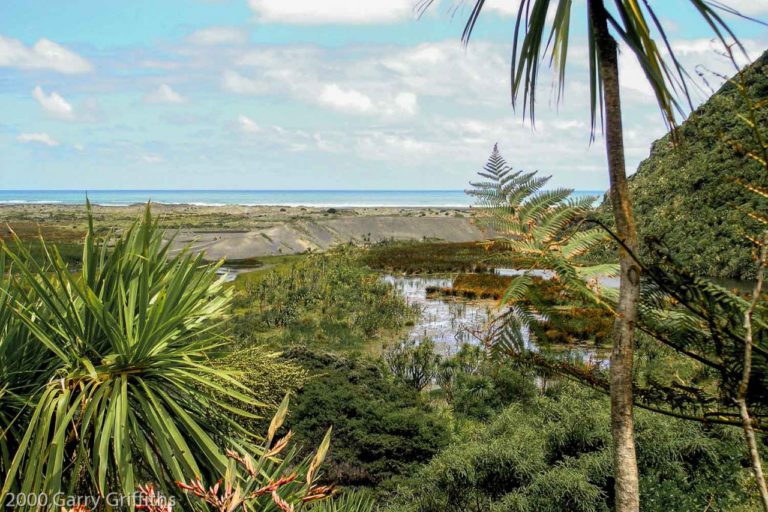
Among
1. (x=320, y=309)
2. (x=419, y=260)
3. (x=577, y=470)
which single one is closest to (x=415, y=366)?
(x=577, y=470)

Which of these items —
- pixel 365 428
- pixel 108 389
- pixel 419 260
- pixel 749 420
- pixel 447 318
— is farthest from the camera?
pixel 419 260

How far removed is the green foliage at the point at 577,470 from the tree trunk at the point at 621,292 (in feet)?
17.0

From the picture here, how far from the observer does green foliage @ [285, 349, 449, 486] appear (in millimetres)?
11648

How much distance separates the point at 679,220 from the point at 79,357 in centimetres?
3638

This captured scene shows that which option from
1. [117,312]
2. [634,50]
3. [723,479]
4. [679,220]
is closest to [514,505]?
[723,479]

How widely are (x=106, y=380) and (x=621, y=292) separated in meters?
3.35

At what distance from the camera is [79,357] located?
4.29 meters

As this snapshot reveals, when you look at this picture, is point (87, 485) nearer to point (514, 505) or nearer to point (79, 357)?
point (79, 357)

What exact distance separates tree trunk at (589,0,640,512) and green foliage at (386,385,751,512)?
5177 mm

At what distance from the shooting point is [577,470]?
26.0 ft

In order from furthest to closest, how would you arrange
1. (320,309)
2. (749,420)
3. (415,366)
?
(320,309)
(415,366)
(749,420)

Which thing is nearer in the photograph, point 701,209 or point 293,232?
point 701,209

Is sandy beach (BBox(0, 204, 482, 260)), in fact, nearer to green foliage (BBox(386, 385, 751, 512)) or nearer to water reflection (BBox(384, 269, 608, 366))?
water reflection (BBox(384, 269, 608, 366))

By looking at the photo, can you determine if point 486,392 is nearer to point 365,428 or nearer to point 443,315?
point 365,428
